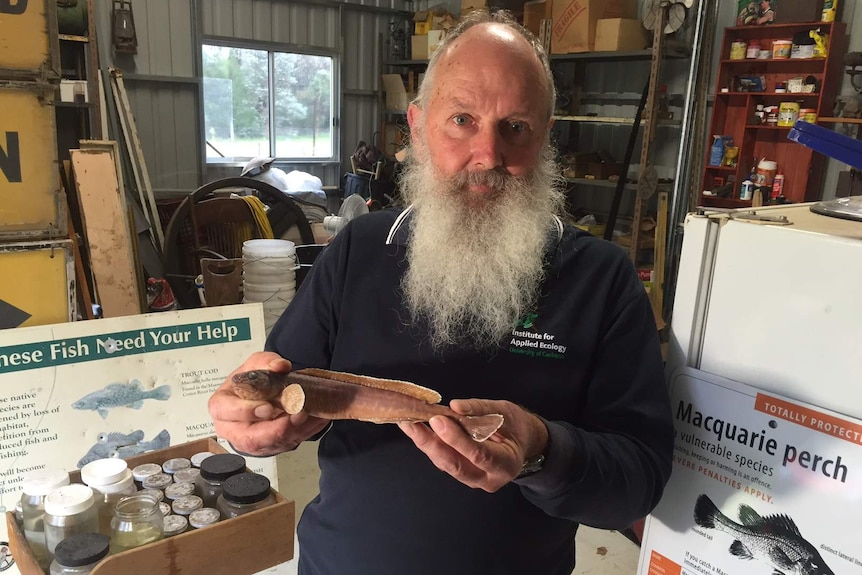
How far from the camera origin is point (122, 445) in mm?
2148

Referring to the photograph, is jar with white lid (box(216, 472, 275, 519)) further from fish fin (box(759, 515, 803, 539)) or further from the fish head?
fish fin (box(759, 515, 803, 539))

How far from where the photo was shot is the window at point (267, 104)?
6.86 meters

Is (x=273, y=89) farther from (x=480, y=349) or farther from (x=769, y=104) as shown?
(x=480, y=349)

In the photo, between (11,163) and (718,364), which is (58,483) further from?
(718,364)

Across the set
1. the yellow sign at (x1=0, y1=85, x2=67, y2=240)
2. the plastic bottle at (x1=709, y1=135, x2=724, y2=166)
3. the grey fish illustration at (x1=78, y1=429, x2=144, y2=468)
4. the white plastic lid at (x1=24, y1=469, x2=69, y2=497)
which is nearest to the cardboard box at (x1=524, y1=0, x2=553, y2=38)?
the plastic bottle at (x1=709, y1=135, x2=724, y2=166)

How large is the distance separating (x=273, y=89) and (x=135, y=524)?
6.44m

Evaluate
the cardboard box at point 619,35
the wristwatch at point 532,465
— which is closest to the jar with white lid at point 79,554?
the wristwatch at point 532,465

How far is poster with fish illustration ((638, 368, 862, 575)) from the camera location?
1.02 metres

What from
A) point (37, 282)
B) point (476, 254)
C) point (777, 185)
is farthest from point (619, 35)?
point (37, 282)

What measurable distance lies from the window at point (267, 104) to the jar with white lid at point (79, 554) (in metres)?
5.99

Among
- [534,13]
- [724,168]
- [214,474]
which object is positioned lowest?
[214,474]

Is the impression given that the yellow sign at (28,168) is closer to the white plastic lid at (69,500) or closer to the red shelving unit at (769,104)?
the white plastic lid at (69,500)

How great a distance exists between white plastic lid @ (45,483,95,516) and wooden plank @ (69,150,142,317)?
1863 millimetres

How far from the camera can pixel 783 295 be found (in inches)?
42.5
